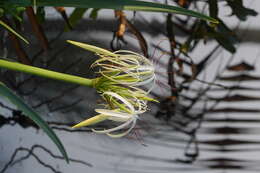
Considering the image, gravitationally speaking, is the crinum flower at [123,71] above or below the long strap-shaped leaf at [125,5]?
below

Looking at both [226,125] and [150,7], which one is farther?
[226,125]

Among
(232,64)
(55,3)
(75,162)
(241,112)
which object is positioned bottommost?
(75,162)

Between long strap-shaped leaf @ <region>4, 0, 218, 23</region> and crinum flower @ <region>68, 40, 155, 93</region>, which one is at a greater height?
long strap-shaped leaf @ <region>4, 0, 218, 23</region>

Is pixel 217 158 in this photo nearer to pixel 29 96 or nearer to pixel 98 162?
pixel 98 162

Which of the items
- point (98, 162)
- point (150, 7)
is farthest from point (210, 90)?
point (150, 7)

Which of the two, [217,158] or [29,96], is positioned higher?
[29,96]

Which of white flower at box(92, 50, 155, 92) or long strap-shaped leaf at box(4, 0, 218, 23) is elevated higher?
long strap-shaped leaf at box(4, 0, 218, 23)

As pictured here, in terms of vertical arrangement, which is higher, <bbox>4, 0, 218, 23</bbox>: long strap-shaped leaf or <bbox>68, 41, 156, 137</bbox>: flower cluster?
<bbox>4, 0, 218, 23</bbox>: long strap-shaped leaf

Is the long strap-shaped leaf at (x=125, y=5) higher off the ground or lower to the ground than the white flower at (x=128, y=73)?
higher

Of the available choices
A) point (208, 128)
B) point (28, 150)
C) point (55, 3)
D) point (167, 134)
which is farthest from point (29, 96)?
point (55, 3)
